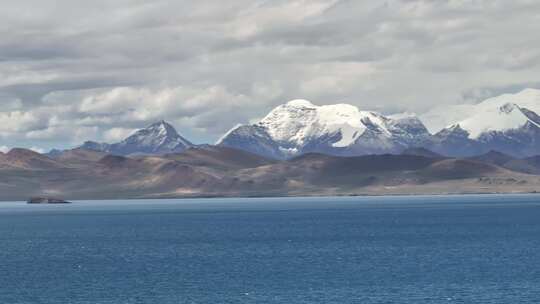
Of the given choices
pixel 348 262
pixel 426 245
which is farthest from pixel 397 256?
pixel 426 245

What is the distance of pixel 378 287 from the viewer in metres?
117

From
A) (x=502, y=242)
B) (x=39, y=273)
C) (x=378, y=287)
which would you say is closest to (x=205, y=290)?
(x=378, y=287)

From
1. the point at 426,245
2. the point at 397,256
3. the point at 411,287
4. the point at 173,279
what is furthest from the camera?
the point at 426,245

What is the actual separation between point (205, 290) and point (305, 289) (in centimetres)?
1196

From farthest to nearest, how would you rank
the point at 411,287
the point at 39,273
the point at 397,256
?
the point at 397,256, the point at 39,273, the point at 411,287


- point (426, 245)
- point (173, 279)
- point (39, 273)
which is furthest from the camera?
point (426, 245)

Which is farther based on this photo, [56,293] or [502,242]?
[502,242]

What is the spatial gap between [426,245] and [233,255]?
123 feet

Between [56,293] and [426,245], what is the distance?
82.1 meters

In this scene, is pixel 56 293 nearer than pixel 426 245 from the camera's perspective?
Yes

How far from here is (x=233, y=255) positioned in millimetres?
164500

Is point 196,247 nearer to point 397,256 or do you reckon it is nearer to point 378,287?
point 397,256

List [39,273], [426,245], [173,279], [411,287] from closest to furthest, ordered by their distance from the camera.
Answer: [411,287]
[173,279]
[39,273]
[426,245]

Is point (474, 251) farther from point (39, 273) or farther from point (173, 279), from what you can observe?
point (39, 273)
